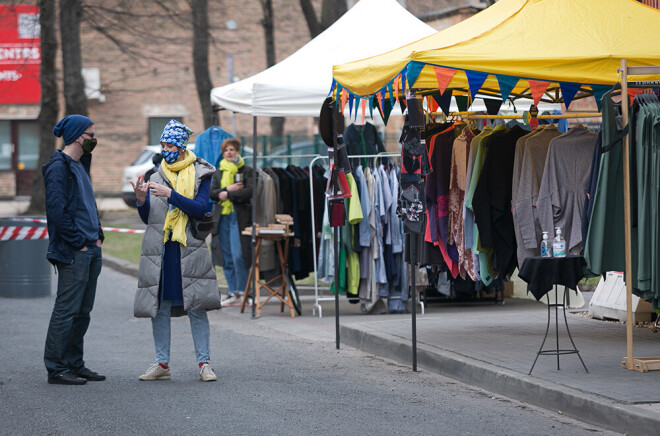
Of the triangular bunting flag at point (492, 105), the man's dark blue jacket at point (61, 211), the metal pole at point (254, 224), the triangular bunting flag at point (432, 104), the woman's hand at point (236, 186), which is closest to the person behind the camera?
the man's dark blue jacket at point (61, 211)

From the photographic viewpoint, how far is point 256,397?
788 centimetres

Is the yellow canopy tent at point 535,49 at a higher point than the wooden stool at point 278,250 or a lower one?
higher

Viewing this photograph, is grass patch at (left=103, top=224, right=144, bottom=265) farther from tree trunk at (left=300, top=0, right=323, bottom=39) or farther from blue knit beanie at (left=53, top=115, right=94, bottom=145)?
blue knit beanie at (left=53, top=115, right=94, bottom=145)

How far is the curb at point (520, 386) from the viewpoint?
6.56m

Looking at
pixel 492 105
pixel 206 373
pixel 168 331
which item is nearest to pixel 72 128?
pixel 168 331

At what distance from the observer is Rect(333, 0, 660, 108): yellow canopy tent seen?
8.29 meters

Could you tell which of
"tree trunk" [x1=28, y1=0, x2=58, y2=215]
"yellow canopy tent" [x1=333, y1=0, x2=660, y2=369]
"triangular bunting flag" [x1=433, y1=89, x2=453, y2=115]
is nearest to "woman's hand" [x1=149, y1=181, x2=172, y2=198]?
"yellow canopy tent" [x1=333, y1=0, x2=660, y2=369]

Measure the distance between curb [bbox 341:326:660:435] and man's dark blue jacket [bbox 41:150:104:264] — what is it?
3.16 m

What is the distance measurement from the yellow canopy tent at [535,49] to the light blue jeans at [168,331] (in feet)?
8.53

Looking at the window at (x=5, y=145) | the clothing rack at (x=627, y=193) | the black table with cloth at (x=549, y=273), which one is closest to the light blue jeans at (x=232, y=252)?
the black table with cloth at (x=549, y=273)

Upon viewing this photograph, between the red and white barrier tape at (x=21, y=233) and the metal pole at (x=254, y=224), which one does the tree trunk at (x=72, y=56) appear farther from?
the metal pole at (x=254, y=224)

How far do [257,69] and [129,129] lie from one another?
5.99m

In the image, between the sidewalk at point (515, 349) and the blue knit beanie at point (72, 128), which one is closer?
the sidewalk at point (515, 349)

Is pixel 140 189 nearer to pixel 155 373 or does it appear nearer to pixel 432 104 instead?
pixel 155 373
